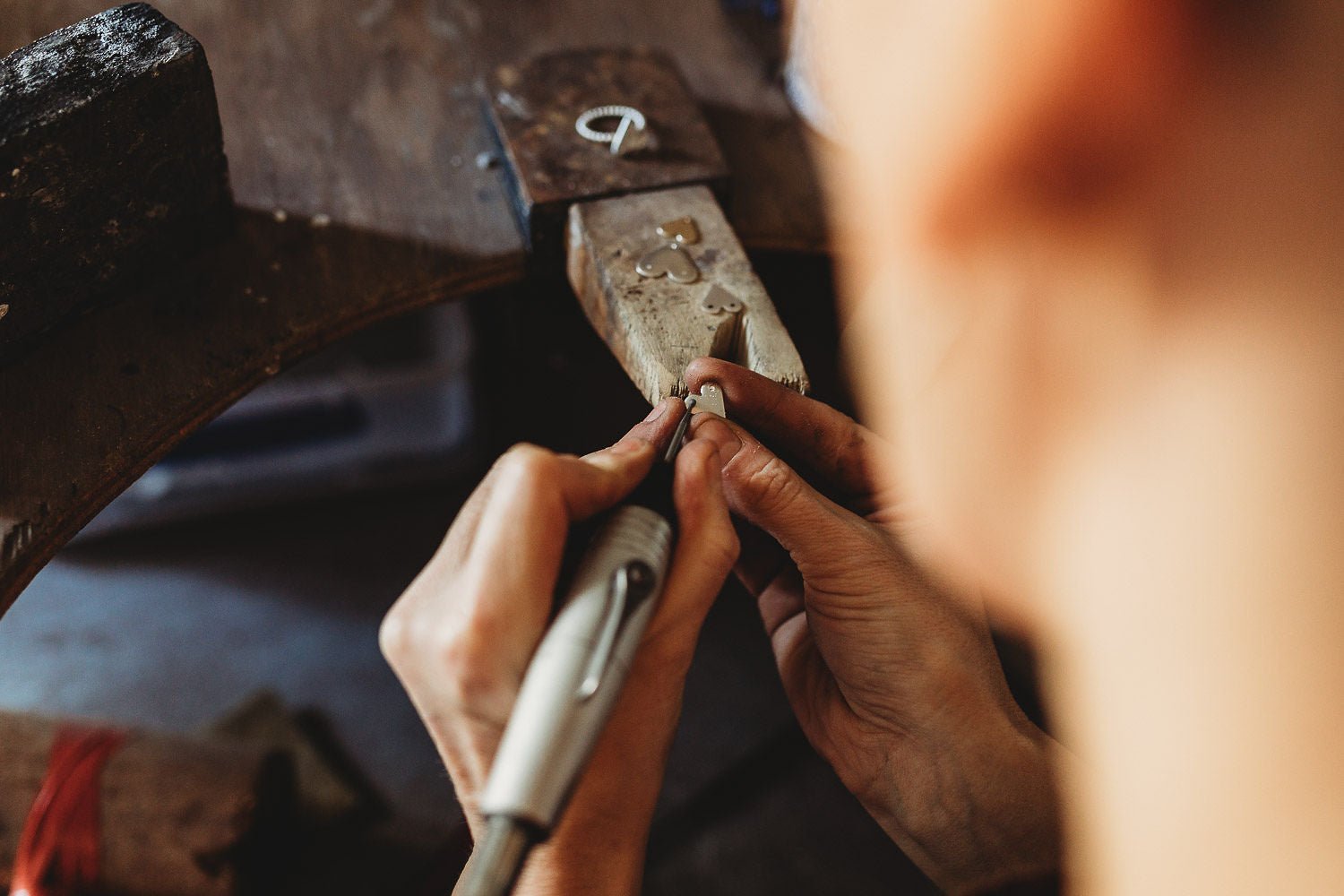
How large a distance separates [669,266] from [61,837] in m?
1.14

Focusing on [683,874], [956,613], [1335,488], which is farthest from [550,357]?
[1335,488]

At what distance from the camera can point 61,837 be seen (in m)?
1.31

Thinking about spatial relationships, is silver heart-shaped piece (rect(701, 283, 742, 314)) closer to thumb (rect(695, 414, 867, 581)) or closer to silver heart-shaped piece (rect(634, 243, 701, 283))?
silver heart-shaped piece (rect(634, 243, 701, 283))

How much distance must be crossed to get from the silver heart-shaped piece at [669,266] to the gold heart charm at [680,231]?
25 millimetres

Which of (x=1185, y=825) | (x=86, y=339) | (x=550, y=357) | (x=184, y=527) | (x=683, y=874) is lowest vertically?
(x=683, y=874)

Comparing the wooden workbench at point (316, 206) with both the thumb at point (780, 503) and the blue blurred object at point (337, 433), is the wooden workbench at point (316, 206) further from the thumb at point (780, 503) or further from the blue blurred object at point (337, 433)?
the blue blurred object at point (337, 433)

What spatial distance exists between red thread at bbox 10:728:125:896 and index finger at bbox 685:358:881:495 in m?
1.10

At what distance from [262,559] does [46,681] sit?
0.44 metres

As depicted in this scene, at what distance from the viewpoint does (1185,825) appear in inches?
29.7

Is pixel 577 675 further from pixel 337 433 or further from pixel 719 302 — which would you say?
pixel 337 433

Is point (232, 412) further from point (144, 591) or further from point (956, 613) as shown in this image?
point (956, 613)

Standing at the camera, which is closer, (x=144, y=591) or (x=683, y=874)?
(x=683, y=874)

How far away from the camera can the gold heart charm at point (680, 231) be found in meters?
1.01

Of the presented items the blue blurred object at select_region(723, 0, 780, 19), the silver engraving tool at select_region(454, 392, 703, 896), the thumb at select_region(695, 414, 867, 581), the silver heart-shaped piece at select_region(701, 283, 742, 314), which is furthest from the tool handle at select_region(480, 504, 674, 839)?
the blue blurred object at select_region(723, 0, 780, 19)
